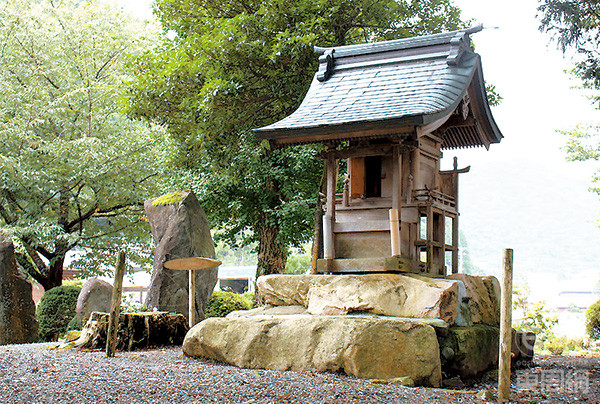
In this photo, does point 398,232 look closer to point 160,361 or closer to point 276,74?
point 160,361

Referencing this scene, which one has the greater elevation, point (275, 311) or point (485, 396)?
point (275, 311)

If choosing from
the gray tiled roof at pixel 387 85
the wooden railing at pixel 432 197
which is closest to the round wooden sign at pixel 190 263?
the gray tiled roof at pixel 387 85

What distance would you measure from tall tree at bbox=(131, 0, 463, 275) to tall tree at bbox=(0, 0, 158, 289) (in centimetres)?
268

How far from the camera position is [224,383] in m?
7.37

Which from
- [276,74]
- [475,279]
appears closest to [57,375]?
[475,279]

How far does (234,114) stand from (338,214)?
584 cm

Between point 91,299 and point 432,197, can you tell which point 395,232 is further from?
point 91,299

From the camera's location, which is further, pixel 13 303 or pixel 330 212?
pixel 13 303

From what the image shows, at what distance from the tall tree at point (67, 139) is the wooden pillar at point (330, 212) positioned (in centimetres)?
942

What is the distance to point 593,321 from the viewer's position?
52.5ft

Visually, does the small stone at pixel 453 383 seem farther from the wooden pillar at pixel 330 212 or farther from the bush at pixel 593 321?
the bush at pixel 593 321

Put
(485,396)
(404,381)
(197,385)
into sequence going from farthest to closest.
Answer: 1. (404,381)
2. (485,396)
3. (197,385)

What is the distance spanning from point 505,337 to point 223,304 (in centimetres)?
950

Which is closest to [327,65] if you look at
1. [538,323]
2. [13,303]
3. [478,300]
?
[478,300]
